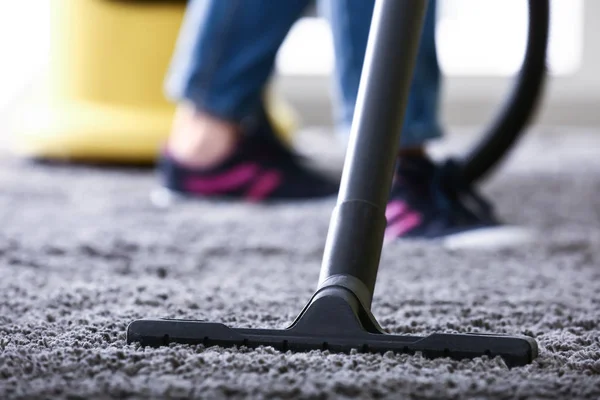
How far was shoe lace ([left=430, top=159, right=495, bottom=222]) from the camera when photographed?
103 centimetres

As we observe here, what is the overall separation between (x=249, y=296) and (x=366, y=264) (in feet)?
0.65

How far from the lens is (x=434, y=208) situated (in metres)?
1.03

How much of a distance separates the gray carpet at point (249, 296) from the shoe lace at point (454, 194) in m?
0.08

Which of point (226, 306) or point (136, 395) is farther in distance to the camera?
point (226, 306)

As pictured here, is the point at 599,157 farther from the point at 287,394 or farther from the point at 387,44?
the point at 287,394

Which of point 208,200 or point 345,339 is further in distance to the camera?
point 208,200

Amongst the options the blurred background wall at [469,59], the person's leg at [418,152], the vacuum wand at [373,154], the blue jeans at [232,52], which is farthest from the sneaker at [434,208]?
the blurred background wall at [469,59]

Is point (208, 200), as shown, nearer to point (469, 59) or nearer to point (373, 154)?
point (373, 154)

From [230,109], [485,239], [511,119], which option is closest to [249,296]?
[485,239]

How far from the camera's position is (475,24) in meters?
3.24

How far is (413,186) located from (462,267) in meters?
0.22

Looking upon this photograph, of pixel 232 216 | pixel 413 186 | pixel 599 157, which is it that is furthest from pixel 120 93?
pixel 599 157

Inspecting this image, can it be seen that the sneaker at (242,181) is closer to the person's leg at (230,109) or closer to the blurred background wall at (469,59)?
the person's leg at (230,109)

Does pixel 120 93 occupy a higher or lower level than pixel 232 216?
higher
